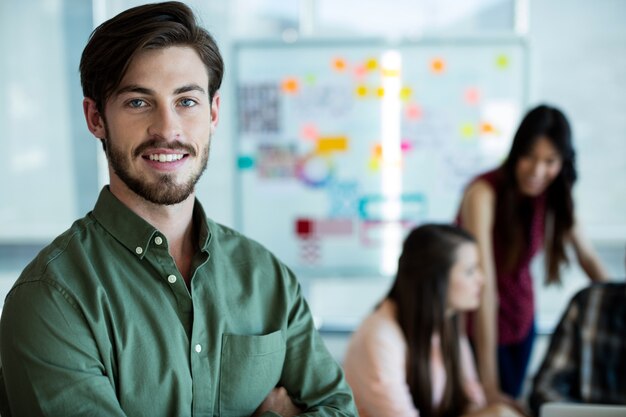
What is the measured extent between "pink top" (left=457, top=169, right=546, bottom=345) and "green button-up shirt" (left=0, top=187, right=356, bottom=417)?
57.7 inches

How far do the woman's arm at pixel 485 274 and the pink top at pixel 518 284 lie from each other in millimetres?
53

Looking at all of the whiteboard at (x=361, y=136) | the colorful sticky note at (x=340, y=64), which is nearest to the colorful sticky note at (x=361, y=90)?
the whiteboard at (x=361, y=136)

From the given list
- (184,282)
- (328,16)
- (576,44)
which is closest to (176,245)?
(184,282)

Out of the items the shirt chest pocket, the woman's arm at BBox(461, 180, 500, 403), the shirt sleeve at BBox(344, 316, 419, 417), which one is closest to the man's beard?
the shirt chest pocket

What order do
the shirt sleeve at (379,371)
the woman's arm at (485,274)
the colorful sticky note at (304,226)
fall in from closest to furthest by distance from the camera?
the shirt sleeve at (379,371), the woman's arm at (485,274), the colorful sticky note at (304,226)

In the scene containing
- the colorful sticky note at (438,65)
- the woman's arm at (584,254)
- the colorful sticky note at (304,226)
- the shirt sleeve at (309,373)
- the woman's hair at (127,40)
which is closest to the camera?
the woman's hair at (127,40)

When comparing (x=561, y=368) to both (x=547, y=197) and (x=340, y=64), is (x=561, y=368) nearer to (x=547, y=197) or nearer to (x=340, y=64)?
(x=547, y=197)

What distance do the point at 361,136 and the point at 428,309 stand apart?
152 centimetres

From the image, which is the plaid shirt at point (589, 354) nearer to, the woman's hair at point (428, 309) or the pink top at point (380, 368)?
the woman's hair at point (428, 309)

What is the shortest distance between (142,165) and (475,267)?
1342 mm

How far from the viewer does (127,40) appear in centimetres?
109

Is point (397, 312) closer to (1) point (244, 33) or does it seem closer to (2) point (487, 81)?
(2) point (487, 81)

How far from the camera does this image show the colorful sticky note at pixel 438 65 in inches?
130

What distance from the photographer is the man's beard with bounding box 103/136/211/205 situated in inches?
43.8
